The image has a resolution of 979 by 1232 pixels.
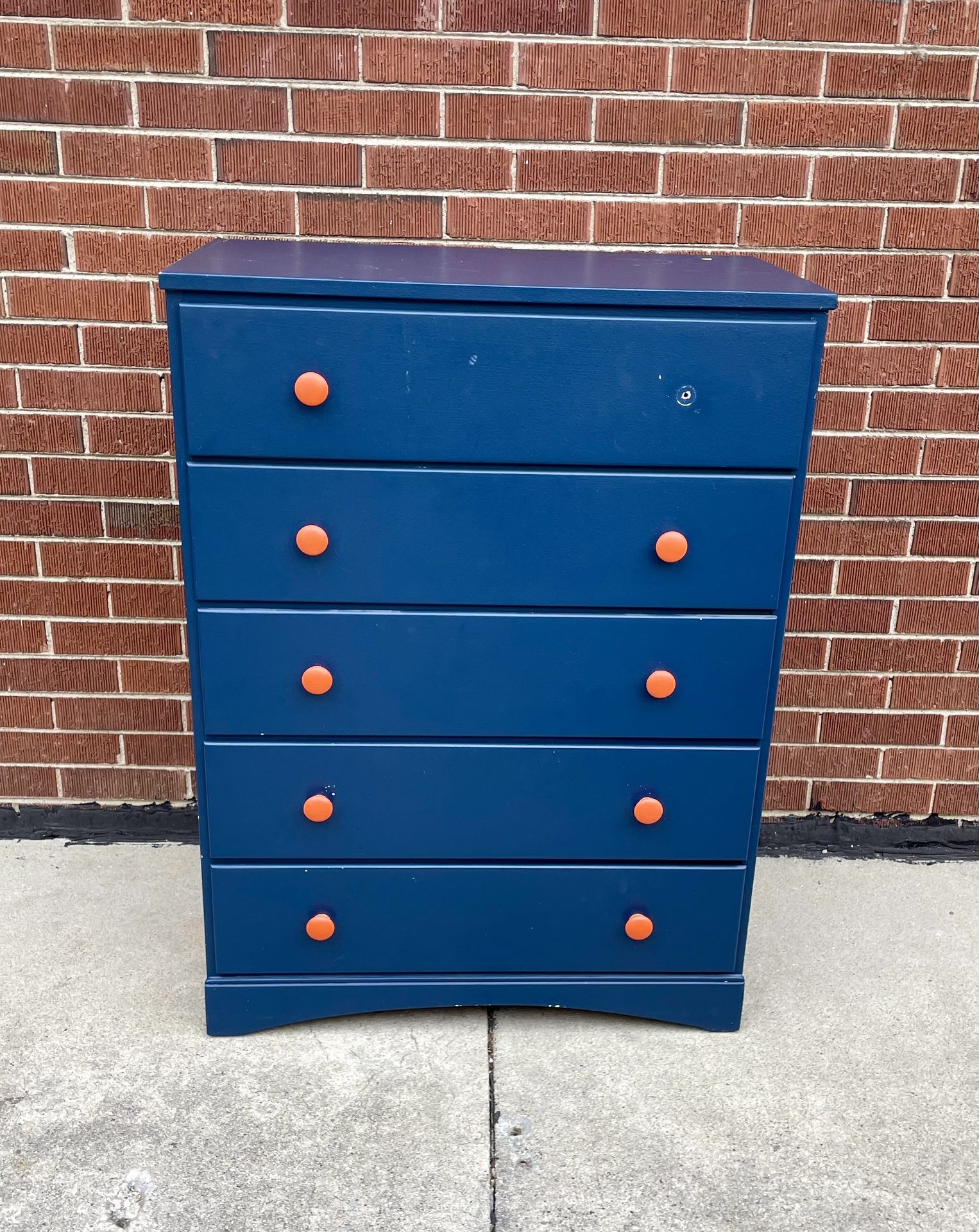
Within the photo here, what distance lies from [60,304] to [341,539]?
3.67 ft

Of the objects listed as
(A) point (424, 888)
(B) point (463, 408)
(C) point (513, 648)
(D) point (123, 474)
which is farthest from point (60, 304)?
(A) point (424, 888)

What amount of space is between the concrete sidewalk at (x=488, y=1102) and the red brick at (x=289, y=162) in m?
1.75

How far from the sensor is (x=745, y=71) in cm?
242

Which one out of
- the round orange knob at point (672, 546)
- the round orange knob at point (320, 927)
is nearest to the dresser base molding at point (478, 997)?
the round orange knob at point (320, 927)

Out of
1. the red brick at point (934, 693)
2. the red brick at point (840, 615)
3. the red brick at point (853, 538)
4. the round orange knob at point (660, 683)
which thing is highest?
the red brick at point (853, 538)

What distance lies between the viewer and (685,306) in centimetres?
186

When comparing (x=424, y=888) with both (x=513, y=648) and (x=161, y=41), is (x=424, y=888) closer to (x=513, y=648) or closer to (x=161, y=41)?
(x=513, y=648)

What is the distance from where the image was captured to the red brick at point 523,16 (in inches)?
93.0

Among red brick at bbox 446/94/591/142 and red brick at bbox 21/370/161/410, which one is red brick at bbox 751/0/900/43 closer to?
red brick at bbox 446/94/591/142

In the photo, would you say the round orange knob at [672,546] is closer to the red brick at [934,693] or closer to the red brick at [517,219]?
the red brick at [517,219]

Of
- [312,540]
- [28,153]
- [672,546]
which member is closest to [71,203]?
[28,153]

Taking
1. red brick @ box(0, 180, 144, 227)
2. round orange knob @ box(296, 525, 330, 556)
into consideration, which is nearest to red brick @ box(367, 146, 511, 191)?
red brick @ box(0, 180, 144, 227)

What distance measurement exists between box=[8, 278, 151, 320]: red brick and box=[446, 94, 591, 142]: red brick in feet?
2.70

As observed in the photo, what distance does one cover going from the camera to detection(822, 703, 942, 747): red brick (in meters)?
2.90
